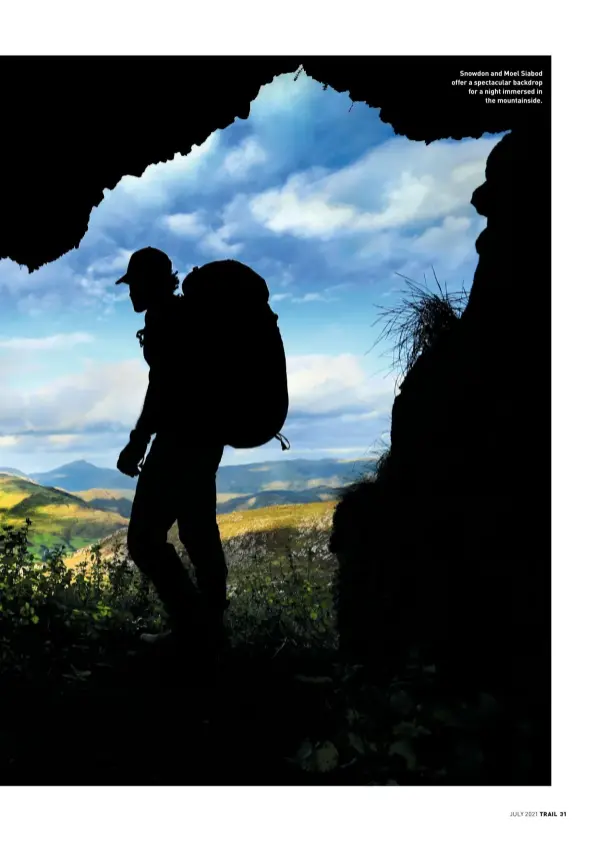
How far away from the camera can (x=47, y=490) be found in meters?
7.01

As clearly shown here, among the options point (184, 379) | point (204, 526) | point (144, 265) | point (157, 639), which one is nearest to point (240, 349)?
point (184, 379)

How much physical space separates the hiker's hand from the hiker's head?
86 cm

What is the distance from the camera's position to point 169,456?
3.50 m

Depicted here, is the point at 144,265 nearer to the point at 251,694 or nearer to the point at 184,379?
the point at 184,379

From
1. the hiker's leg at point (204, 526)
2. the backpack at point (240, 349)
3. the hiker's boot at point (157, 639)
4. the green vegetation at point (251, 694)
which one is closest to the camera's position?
the green vegetation at point (251, 694)

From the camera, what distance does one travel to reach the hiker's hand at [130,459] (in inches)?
138

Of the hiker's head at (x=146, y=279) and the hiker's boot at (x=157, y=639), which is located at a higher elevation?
the hiker's head at (x=146, y=279)

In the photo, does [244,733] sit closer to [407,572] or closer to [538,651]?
[407,572]

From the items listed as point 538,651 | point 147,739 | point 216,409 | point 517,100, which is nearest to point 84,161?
point 216,409

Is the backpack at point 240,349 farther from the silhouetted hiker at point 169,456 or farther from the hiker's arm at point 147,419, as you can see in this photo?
the hiker's arm at point 147,419

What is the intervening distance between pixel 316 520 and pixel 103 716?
5.18m

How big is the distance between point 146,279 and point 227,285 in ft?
1.76

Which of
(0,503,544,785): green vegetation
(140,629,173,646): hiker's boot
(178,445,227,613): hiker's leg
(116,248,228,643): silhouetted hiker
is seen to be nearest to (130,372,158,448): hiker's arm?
(116,248,228,643): silhouetted hiker

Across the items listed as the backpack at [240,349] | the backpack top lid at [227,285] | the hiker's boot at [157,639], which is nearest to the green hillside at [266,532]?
the hiker's boot at [157,639]
